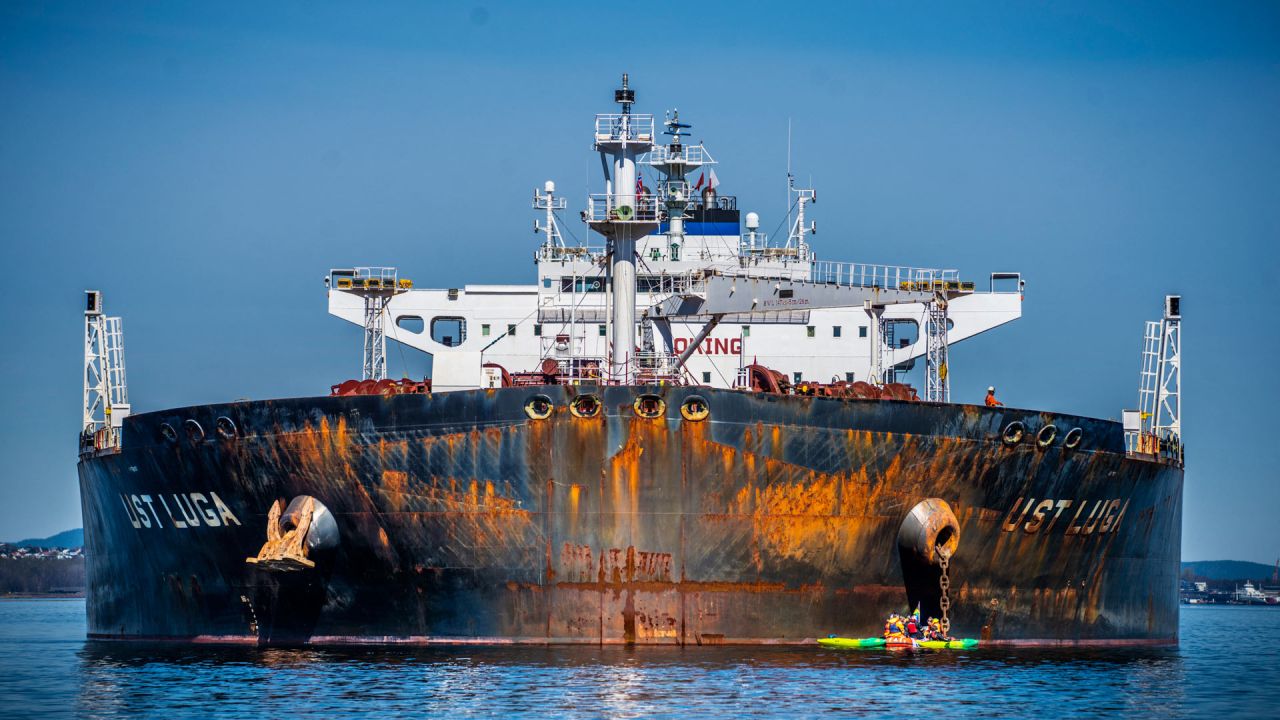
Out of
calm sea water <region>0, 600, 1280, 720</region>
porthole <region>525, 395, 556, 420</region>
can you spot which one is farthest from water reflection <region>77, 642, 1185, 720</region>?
porthole <region>525, 395, 556, 420</region>

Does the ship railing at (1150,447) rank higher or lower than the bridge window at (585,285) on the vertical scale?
lower

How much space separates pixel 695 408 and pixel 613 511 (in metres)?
A: 2.61

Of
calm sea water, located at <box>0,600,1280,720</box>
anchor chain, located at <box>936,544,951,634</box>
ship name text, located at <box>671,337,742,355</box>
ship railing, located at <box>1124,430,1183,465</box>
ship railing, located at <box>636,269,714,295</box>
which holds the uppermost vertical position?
ship railing, located at <box>636,269,714,295</box>

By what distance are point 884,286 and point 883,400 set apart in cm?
993

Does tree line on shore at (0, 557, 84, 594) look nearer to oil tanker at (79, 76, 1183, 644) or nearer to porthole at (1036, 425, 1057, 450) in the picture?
oil tanker at (79, 76, 1183, 644)

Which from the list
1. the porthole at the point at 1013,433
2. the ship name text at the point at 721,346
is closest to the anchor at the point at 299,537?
the porthole at the point at 1013,433

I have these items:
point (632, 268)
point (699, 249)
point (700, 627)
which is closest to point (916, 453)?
point (700, 627)

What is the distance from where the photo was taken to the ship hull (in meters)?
35.5

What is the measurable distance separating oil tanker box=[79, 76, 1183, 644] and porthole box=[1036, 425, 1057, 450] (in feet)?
0.22

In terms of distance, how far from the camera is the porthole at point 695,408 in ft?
116

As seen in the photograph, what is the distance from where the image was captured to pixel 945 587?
123 ft

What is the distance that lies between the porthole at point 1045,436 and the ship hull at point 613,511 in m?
0.19

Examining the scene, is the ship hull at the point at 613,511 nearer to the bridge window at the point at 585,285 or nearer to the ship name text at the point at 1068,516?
the ship name text at the point at 1068,516

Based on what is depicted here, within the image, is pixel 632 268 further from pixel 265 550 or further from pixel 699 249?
pixel 699 249
